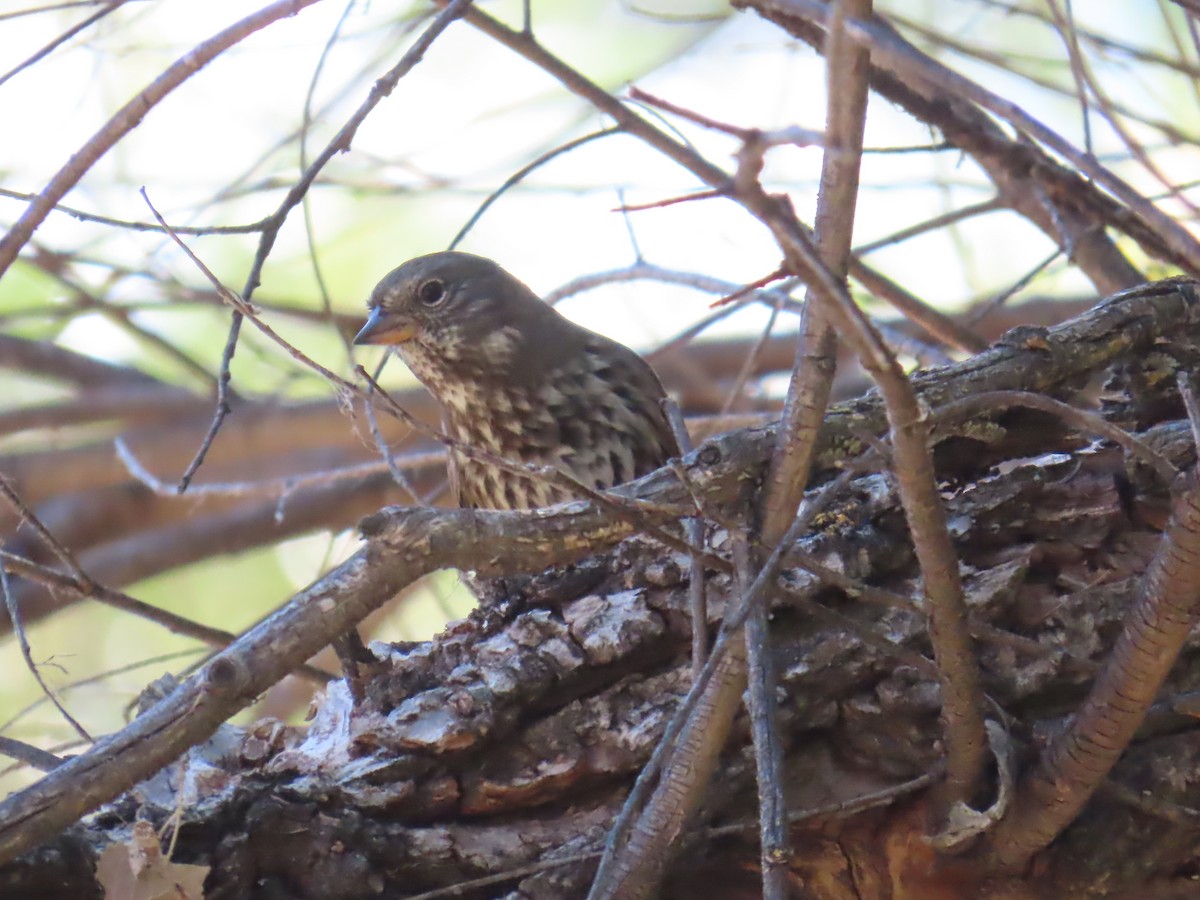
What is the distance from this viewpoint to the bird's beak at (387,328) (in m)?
3.55

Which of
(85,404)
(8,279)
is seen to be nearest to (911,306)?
(85,404)

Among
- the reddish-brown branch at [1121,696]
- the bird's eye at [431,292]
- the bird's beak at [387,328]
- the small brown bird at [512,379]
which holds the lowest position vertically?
the reddish-brown branch at [1121,696]

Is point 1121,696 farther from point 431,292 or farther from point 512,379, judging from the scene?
point 431,292

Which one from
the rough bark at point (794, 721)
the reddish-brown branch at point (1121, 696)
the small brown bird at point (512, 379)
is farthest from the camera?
the small brown bird at point (512, 379)

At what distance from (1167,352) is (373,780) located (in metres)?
1.58

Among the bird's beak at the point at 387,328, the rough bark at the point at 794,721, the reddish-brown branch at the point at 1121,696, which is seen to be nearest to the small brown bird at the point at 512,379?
the bird's beak at the point at 387,328

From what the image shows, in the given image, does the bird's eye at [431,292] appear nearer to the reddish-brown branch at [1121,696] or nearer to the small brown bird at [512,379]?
the small brown bird at [512,379]

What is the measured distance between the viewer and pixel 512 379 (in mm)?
3502

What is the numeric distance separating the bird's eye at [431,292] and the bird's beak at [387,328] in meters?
0.07

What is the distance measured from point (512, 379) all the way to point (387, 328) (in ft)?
1.19

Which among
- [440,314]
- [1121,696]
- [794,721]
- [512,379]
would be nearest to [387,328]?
[440,314]

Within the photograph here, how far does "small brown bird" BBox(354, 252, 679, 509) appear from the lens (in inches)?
133

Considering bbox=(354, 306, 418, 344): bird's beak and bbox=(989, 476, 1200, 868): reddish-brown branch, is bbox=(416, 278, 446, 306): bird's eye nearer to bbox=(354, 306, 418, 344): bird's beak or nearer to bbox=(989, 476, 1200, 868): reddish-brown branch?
bbox=(354, 306, 418, 344): bird's beak

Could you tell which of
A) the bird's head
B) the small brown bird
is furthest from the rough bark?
the bird's head
